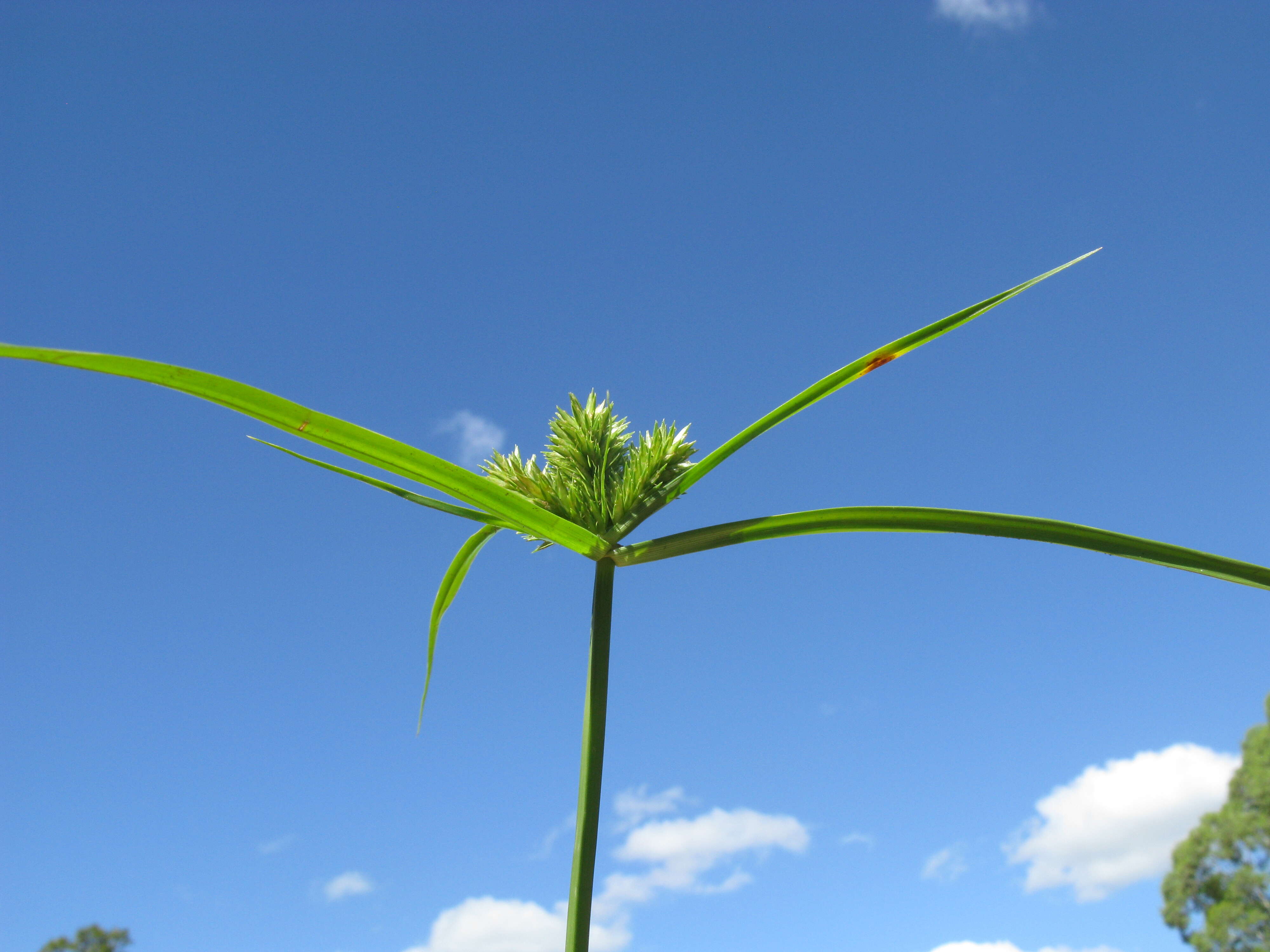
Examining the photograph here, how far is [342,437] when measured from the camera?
914mm

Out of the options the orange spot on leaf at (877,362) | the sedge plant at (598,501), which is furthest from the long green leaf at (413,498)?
the orange spot on leaf at (877,362)

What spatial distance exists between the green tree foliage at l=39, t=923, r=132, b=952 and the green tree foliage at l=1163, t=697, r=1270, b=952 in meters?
35.0

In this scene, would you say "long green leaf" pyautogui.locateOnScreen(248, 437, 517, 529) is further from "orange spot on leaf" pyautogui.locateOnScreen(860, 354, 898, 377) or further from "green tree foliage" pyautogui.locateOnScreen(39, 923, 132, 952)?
"green tree foliage" pyautogui.locateOnScreen(39, 923, 132, 952)

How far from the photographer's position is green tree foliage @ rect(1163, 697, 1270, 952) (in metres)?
25.5

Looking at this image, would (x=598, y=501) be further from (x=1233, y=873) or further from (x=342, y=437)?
(x=1233, y=873)

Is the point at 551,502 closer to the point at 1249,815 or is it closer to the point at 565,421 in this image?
the point at 565,421

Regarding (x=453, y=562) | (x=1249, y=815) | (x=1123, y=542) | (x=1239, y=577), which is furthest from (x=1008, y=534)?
(x=1249, y=815)

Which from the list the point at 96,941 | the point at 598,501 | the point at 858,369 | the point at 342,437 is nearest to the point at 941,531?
the point at 858,369

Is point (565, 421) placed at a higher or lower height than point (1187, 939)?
lower

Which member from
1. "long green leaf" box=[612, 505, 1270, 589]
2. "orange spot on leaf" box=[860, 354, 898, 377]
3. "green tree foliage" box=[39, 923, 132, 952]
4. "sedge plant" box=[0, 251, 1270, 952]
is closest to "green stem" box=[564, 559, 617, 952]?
"sedge plant" box=[0, 251, 1270, 952]

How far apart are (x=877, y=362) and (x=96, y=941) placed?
108 feet

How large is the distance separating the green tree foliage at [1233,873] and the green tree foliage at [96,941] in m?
35.0

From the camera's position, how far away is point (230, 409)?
86 centimetres

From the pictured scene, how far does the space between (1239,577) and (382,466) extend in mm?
1010
